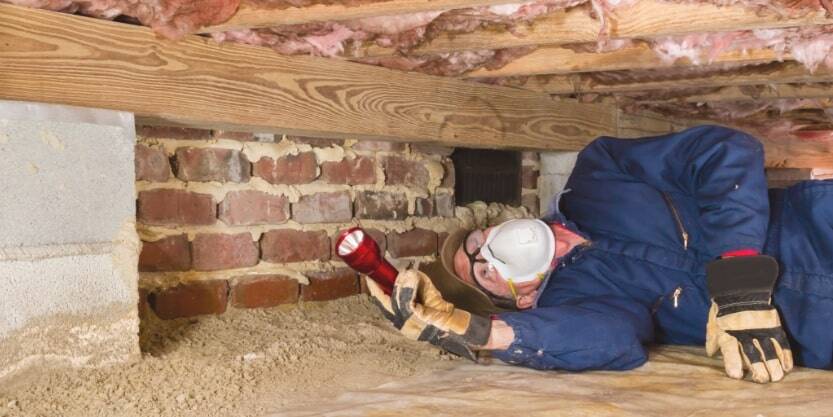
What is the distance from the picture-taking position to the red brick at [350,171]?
6.67 ft

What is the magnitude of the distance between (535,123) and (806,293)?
0.95m

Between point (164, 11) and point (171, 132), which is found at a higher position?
point (164, 11)

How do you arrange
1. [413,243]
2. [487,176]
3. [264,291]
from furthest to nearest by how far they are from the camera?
[487,176] < [413,243] < [264,291]

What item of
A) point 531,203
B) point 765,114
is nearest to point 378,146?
point 531,203

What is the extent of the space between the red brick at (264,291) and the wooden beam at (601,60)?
30.8 inches

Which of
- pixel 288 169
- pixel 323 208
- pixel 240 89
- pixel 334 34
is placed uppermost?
pixel 334 34

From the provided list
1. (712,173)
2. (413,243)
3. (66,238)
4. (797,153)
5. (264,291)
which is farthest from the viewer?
(797,153)

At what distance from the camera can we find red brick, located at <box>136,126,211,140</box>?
167 cm

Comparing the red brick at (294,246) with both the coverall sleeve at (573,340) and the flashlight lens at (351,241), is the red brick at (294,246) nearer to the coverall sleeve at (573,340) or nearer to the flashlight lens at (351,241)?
the flashlight lens at (351,241)

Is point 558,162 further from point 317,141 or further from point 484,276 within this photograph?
point 317,141

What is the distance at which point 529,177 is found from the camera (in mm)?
2727

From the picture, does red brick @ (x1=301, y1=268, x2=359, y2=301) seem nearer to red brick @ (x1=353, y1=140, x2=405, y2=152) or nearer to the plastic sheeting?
red brick @ (x1=353, y1=140, x2=405, y2=152)

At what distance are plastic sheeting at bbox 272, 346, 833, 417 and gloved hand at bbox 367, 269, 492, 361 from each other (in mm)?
84

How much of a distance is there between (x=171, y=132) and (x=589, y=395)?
1.09 metres
